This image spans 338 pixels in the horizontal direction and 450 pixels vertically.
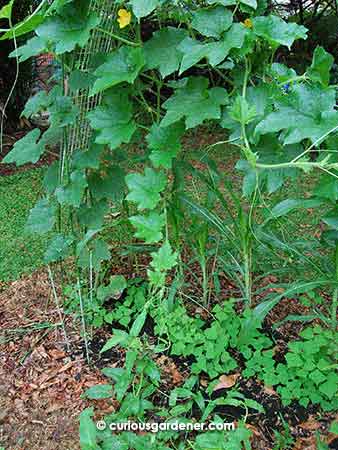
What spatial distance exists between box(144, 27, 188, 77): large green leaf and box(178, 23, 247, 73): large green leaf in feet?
0.29

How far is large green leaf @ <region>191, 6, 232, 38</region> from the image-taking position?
1.11 metres

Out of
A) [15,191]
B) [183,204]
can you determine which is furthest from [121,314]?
[15,191]

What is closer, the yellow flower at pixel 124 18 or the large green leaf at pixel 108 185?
the yellow flower at pixel 124 18

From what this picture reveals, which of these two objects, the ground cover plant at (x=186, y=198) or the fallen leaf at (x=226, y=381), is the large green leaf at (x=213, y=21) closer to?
the ground cover plant at (x=186, y=198)

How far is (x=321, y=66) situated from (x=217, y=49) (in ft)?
1.17

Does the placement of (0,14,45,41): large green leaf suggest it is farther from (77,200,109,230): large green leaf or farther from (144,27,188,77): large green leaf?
(77,200,109,230): large green leaf

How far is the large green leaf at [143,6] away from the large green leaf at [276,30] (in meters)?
0.24

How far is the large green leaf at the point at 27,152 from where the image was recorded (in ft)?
4.70

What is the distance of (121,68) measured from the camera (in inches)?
47.3

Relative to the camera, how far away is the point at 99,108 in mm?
1301

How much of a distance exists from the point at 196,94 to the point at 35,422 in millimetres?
1039

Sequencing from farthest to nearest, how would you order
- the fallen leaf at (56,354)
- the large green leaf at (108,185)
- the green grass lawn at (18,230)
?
the green grass lawn at (18,230), the fallen leaf at (56,354), the large green leaf at (108,185)

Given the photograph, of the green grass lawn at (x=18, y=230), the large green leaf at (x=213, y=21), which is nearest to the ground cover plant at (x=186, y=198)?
the large green leaf at (x=213, y=21)

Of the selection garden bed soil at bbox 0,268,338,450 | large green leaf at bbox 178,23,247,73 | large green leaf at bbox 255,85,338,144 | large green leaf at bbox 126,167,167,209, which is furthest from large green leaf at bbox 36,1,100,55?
garden bed soil at bbox 0,268,338,450
